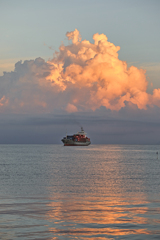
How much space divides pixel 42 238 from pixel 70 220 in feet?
16.5

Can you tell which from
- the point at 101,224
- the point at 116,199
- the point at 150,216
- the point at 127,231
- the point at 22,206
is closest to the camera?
the point at 127,231

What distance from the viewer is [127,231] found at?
21.8m

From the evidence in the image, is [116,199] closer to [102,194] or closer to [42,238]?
[102,194]

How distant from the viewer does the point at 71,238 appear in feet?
66.2

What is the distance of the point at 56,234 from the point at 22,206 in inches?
403

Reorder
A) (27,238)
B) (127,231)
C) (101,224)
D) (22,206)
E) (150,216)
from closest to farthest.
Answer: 1. (27,238)
2. (127,231)
3. (101,224)
4. (150,216)
5. (22,206)

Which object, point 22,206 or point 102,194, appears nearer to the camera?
point 22,206

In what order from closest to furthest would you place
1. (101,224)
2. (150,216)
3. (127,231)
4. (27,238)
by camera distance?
(27,238), (127,231), (101,224), (150,216)

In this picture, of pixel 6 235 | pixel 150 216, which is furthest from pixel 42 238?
pixel 150 216

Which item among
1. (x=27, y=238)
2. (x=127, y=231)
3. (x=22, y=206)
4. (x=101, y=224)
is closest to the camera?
(x=27, y=238)

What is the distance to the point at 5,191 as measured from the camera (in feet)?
136

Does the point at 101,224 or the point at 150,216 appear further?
the point at 150,216

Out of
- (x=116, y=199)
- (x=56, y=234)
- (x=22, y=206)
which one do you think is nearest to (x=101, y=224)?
(x=56, y=234)

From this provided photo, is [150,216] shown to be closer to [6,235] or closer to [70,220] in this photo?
[70,220]
